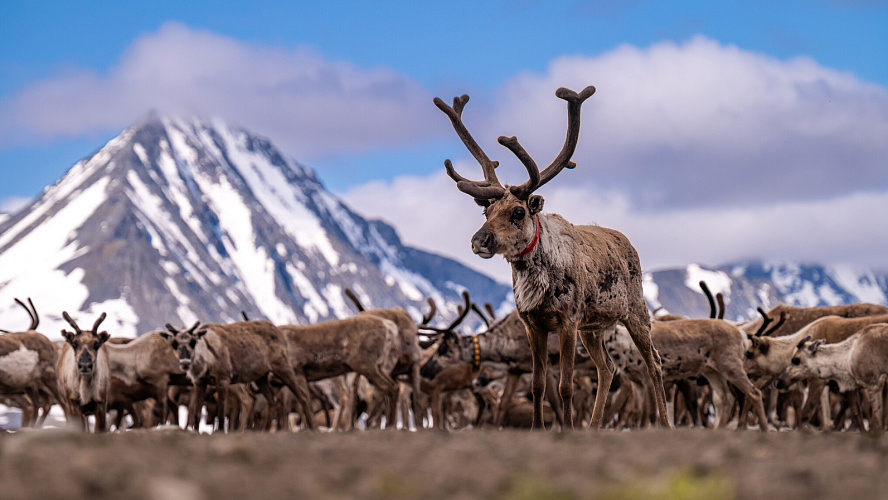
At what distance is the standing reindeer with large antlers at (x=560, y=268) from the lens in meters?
8.99

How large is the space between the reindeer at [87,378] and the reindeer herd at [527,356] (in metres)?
0.02

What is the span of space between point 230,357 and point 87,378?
210 cm

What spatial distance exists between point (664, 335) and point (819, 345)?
2498 mm

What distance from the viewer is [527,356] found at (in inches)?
695

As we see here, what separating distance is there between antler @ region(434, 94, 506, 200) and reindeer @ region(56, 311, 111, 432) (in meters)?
7.05

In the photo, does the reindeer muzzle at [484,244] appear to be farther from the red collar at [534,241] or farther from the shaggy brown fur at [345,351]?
the shaggy brown fur at [345,351]

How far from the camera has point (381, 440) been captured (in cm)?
522

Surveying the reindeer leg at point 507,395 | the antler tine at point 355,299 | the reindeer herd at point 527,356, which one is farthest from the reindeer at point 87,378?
the reindeer leg at point 507,395

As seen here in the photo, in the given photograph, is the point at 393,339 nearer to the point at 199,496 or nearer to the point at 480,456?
the point at 480,456

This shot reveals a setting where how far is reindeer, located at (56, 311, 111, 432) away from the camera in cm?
1465

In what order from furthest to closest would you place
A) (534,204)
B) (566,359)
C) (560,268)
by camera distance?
(534,204) < (560,268) < (566,359)

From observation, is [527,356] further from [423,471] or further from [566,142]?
[423,471]

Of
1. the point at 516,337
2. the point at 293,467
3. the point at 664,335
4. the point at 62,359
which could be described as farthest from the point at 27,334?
the point at 293,467

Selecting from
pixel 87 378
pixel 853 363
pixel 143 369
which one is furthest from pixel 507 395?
pixel 87 378
